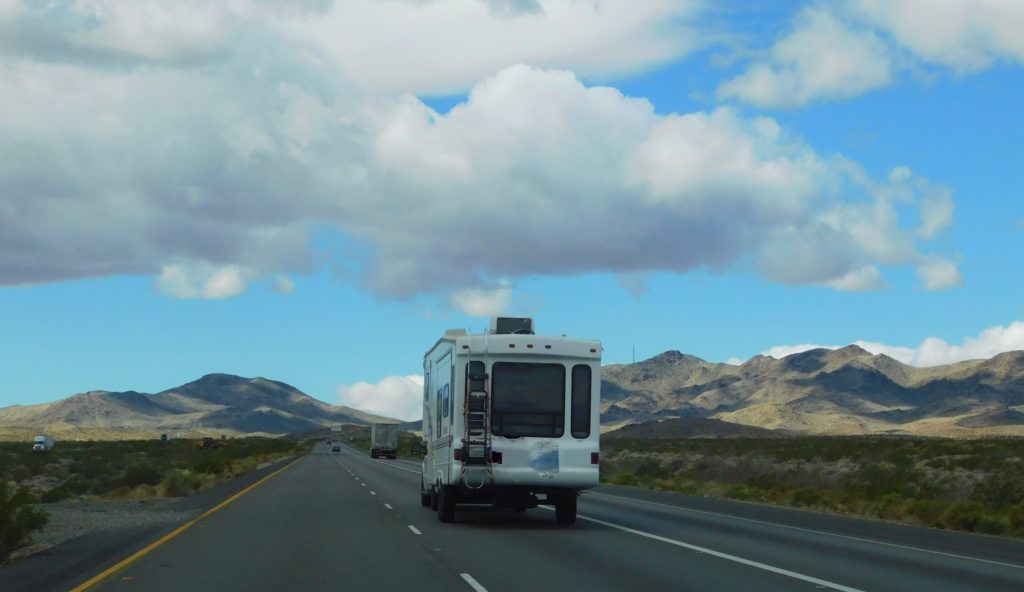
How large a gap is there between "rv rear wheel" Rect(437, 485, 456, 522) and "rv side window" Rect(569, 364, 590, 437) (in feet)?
9.18

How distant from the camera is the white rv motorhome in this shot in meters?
22.2

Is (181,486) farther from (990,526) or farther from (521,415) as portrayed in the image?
(990,526)

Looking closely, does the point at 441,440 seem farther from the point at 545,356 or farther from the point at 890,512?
the point at 890,512

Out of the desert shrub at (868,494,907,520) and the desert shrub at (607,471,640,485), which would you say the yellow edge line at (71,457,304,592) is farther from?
the desert shrub at (607,471,640,485)

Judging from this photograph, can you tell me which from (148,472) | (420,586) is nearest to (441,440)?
(420,586)

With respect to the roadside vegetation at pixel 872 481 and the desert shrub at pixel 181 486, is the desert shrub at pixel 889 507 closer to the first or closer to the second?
the roadside vegetation at pixel 872 481

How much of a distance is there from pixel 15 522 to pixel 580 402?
9.96 meters

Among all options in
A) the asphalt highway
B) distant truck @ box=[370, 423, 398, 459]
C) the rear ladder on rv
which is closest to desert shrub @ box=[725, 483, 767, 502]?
→ the asphalt highway

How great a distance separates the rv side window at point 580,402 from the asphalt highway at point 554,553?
188 centimetres

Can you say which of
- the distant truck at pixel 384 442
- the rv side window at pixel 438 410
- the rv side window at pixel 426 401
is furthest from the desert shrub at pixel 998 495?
the distant truck at pixel 384 442

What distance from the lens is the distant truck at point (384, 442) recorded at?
101188 millimetres

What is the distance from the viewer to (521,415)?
22.6 m

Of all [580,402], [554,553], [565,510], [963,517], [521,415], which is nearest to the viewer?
[554,553]

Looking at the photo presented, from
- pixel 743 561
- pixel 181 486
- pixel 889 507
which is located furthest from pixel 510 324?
pixel 181 486
